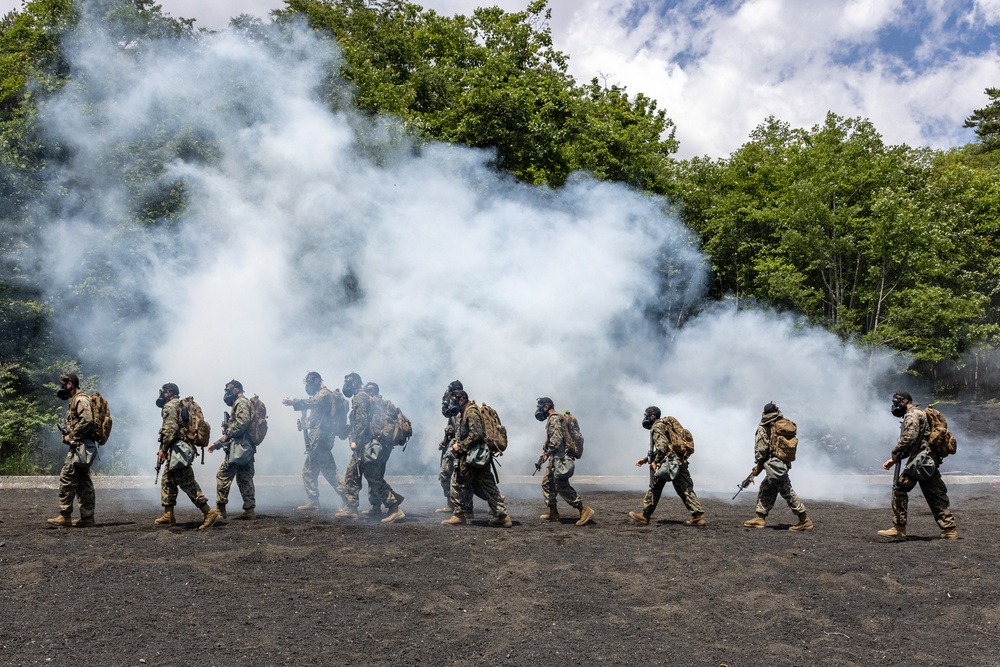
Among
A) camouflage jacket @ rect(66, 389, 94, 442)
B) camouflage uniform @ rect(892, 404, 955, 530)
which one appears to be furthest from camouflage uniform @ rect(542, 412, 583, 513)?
camouflage jacket @ rect(66, 389, 94, 442)

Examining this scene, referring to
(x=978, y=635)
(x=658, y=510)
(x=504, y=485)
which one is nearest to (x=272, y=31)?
(x=504, y=485)

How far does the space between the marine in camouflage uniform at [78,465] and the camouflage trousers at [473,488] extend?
4047 millimetres

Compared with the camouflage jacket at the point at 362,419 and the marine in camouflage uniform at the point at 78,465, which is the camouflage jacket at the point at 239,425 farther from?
the marine in camouflage uniform at the point at 78,465

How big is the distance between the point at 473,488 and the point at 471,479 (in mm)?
145

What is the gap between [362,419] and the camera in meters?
10.7

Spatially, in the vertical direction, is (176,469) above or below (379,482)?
above

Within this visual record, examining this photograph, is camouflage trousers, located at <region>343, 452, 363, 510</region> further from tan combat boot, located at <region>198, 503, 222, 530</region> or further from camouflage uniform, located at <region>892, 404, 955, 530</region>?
camouflage uniform, located at <region>892, 404, 955, 530</region>

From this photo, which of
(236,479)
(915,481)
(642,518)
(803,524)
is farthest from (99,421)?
(915,481)

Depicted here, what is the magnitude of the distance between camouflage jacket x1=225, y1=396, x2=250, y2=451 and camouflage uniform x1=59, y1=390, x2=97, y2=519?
142 cm

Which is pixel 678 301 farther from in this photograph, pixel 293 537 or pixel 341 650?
pixel 341 650

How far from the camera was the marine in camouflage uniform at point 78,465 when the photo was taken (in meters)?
9.34

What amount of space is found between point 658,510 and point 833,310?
13.0 meters

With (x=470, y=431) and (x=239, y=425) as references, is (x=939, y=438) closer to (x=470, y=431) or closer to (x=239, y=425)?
(x=470, y=431)

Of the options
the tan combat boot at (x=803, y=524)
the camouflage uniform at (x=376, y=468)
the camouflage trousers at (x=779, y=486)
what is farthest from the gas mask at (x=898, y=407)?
the camouflage uniform at (x=376, y=468)
